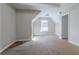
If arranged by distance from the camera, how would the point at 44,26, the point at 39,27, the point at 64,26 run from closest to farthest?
the point at 64,26 → the point at 39,27 → the point at 44,26

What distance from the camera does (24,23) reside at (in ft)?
26.9

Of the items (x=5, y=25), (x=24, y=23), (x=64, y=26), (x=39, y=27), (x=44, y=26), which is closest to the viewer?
(x=5, y=25)

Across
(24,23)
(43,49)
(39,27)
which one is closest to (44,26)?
(39,27)

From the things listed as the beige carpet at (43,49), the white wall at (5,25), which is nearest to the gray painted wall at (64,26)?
the beige carpet at (43,49)

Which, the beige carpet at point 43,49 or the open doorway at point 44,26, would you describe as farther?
the open doorway at point 44,26

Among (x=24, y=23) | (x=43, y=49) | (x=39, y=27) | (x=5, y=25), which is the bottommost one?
(x=43, y=49)

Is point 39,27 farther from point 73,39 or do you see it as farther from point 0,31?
point 0,31

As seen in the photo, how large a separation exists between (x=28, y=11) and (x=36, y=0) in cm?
529

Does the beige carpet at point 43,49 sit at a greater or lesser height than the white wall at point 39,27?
lesser

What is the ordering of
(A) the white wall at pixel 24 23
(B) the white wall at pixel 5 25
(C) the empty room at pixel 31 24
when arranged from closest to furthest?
(B) the white wall at pixel 5 25, (C) the empty room at pixel 31 24, (A) the white wall at pixel 24 23

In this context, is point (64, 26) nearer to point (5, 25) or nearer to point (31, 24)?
point (31, 24)

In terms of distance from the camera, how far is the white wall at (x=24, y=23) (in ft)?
26.5

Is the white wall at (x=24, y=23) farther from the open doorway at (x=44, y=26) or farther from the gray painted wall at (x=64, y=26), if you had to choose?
the open doorway at (x=44, y=26)
